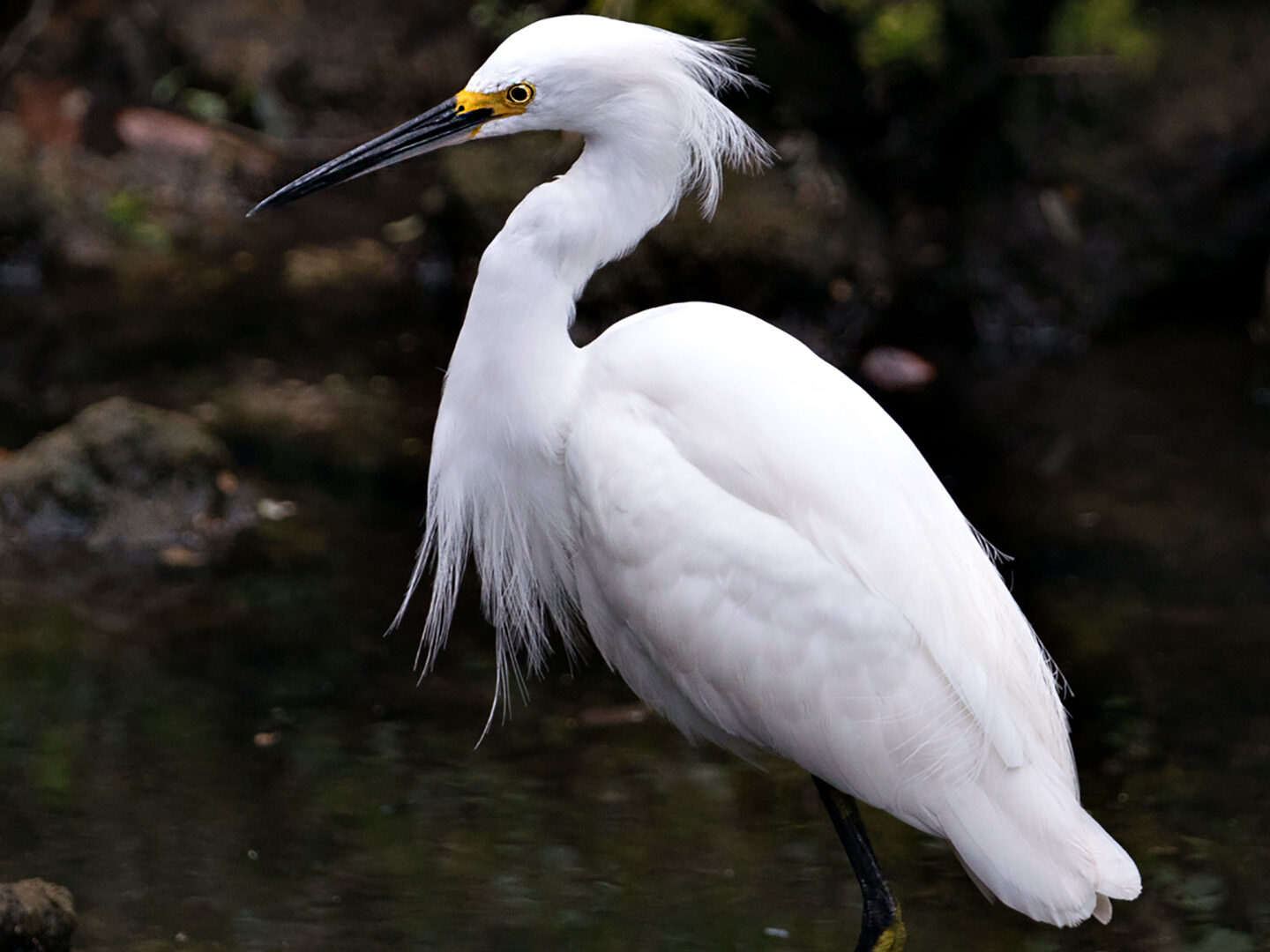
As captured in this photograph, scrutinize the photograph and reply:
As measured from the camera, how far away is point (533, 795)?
142 inches

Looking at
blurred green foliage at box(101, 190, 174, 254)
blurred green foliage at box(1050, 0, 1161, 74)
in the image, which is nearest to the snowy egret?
blurred green foliage at box(1050, 0, 1161, 74)

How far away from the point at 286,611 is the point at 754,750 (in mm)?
1898

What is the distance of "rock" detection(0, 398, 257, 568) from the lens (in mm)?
4754

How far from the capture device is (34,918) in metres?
2.60

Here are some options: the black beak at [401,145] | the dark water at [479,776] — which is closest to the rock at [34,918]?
the dark water at [479,776]

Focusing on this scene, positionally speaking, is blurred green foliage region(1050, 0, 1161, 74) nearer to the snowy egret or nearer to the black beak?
the snowy egret

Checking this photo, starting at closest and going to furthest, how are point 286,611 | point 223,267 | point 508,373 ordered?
point 508,373 → point 286,611 → point 223,267

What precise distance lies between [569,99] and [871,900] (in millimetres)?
1514

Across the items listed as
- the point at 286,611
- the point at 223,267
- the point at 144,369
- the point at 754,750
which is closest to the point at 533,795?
the point at 754,750

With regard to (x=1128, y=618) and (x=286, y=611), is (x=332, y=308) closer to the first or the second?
(x=286, y=611)

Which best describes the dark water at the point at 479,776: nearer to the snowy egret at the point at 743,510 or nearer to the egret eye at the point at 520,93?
the snowy egret at the point at 743,510

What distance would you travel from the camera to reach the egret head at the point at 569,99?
8.55 ft

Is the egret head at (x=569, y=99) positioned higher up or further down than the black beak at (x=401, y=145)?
higher up

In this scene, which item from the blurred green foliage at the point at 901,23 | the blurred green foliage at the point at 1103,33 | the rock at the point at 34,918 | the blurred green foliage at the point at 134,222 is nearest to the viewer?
the rock at the point at 34,918
